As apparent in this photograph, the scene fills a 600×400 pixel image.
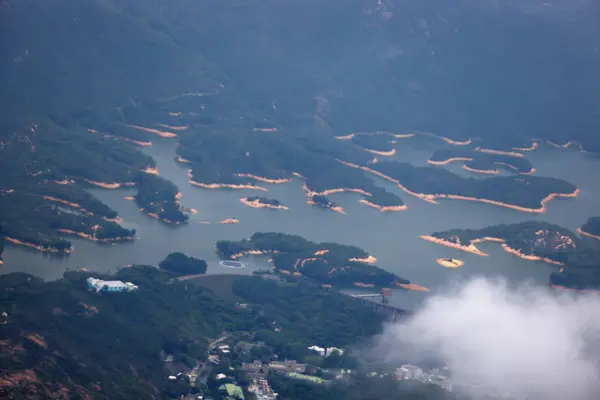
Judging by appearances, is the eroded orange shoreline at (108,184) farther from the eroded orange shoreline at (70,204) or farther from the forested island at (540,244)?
the forested island at (540,244)

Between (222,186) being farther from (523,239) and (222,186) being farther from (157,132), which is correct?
(523,239)

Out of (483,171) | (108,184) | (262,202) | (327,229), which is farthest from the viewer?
(483,171)

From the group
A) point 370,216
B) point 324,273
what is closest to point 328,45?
point 370,216

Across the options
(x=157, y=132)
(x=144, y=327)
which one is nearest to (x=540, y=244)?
(x=157, y=132)

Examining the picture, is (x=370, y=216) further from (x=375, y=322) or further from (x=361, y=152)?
(x=375, y=322)

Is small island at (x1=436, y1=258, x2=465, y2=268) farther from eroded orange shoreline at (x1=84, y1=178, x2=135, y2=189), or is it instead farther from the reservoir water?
eroded orange shoreline at (x1=84, y1=178, x2=135, y2=189)

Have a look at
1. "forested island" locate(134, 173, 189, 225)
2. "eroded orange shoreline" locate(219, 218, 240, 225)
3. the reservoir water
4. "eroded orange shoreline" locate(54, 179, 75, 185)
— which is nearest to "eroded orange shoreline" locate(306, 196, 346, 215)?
the reservoir water
